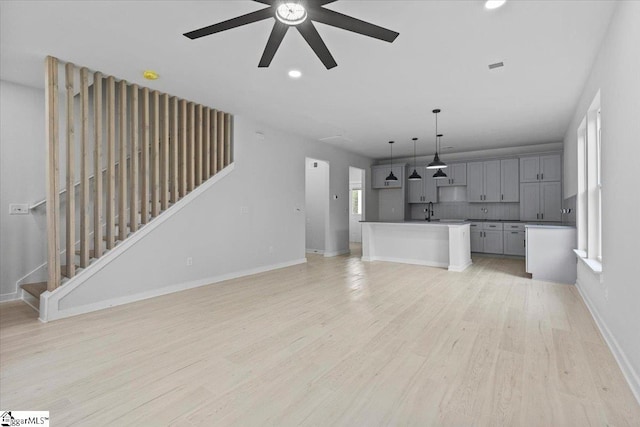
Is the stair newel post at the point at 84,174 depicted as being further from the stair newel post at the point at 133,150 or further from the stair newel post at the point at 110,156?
the stair newel post at the point at 133,150

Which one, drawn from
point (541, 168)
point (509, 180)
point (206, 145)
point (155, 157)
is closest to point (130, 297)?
point (155, 157)

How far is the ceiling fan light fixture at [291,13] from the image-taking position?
6.44 ft

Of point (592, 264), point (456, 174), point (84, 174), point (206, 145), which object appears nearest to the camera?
point (592, 264)

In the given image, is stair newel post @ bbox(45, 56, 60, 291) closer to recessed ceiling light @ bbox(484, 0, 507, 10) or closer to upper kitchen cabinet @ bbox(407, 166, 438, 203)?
recessed ceiling light @ bbox(484, 0, 507, 10)

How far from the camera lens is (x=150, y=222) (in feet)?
13.7

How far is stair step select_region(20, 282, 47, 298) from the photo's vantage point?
358cm

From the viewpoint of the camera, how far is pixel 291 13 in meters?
2.03

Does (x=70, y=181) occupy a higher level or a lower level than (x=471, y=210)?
higher

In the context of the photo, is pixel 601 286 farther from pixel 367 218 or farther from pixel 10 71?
pixel 10 71

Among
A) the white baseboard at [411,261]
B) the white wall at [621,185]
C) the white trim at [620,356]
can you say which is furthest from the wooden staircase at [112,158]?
the white trim at [620,356]

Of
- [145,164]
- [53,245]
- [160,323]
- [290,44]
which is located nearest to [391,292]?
[160,323]

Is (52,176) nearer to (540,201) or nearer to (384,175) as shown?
(384,175)

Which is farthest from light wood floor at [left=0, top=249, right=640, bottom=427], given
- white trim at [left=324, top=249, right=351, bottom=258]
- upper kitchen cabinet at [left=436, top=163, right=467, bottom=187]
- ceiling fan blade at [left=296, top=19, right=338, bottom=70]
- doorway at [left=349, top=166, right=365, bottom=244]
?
doorway at [left=349, top=166, right=365, bottom=244]

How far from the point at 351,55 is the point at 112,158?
3102 mm
